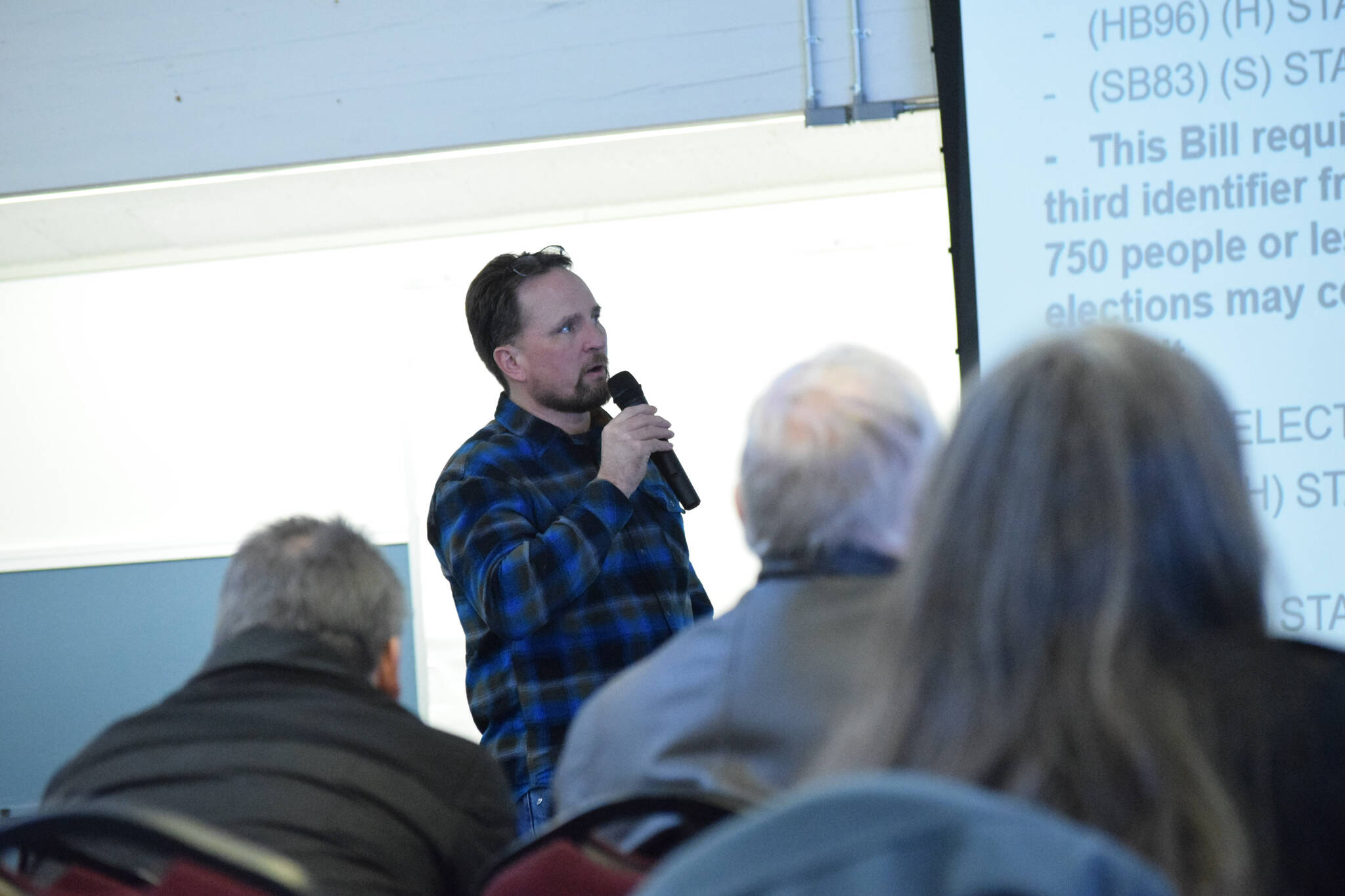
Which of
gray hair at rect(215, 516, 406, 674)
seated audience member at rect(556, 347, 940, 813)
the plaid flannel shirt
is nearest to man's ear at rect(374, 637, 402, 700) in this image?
gray hair at rect(215, 516, 406, 674)

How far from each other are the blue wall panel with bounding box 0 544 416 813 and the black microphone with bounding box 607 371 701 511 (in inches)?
81.6

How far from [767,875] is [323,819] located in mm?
878

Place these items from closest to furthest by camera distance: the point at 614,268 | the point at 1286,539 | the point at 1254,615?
the point at 1254,615
the point at 1286,539
the point at 614,268

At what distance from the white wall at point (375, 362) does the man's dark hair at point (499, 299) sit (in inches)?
64.4

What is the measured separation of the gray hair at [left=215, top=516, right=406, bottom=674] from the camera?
4.84 ft

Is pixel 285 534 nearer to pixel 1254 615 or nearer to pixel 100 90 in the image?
pixel 1254 615

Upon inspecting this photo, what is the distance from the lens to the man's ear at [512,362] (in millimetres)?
2486

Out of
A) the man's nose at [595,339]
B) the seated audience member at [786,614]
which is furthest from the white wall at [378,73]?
the seated audience member at [786,614]

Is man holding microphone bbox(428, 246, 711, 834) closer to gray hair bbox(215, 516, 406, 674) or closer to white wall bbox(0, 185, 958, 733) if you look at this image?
gray hair bbox(215, 516, 406, 674)

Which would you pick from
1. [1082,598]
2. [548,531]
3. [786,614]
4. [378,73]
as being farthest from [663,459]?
[1082,598]

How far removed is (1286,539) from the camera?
244 centimetres


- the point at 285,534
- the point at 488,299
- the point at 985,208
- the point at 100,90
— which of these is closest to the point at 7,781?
the point at 100,90

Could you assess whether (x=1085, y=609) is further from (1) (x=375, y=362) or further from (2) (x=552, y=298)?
(1) (x=375, y=362)

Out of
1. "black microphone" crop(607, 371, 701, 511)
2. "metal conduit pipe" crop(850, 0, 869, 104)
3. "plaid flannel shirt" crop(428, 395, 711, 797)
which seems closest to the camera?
"plaid flannel shirt" crop(428, 395, 711, 797)
